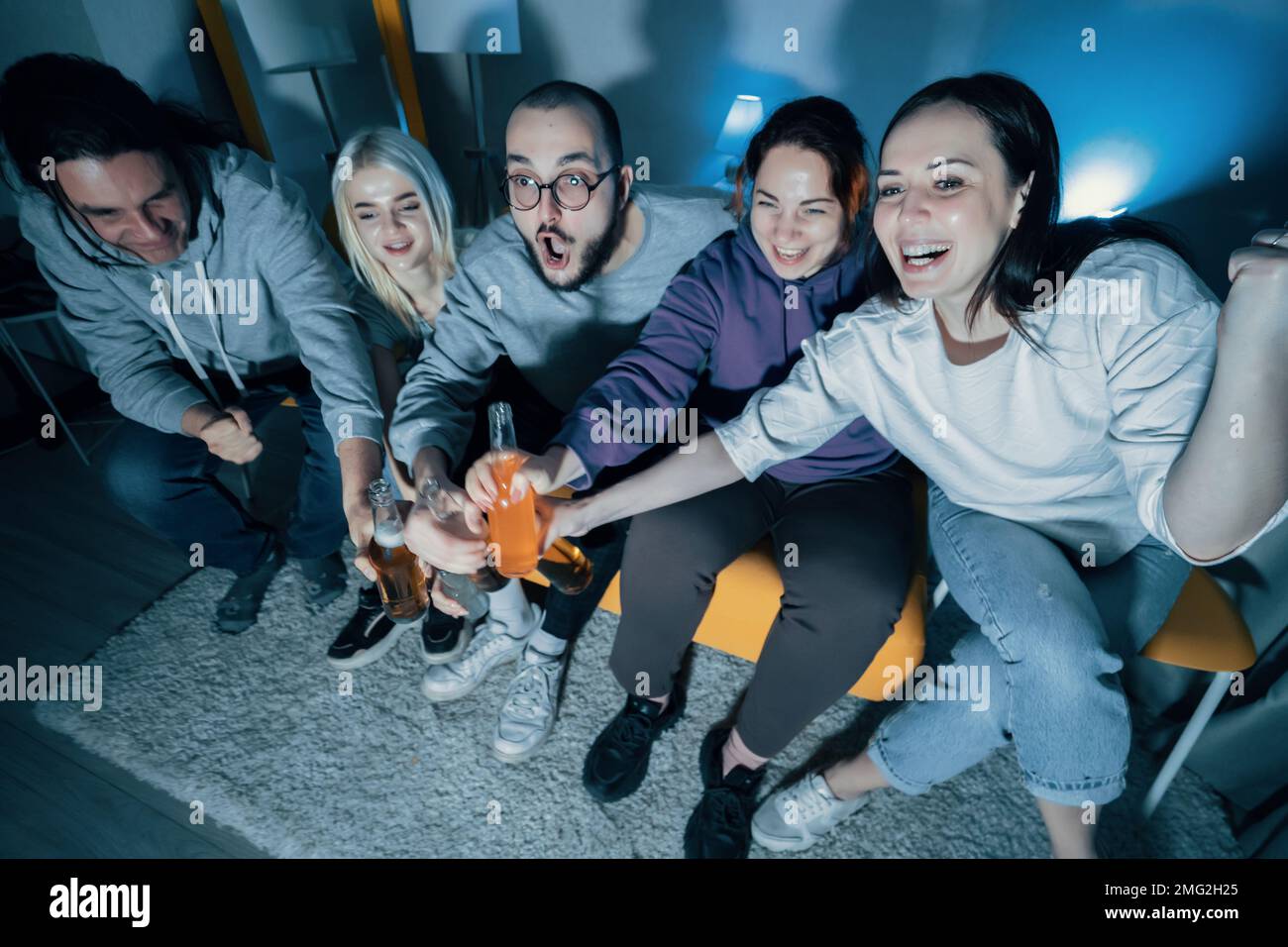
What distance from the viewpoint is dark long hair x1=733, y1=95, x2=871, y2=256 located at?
1.25m

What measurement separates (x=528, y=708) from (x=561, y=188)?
1.20 m

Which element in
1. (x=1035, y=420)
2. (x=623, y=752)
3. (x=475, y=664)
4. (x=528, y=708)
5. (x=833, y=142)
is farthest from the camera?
(x=475, y=664)

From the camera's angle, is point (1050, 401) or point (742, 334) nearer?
point (1050, 401)

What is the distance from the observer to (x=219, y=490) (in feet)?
5.75

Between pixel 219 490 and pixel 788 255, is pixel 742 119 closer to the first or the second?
pixel 788 255

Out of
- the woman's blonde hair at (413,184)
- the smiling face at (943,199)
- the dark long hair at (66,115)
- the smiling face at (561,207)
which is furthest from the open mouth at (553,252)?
the dark long hair at (66,115)

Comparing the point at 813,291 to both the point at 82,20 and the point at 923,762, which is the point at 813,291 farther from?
the point at 82,20

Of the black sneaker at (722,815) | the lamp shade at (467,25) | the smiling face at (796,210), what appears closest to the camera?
the smiling face at (796,210)

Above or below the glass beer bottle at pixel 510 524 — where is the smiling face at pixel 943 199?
above

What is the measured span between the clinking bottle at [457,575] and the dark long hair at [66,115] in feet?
3.07

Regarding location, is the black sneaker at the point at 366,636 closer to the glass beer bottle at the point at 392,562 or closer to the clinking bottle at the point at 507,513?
the glass beer bottle at the point at 392,562

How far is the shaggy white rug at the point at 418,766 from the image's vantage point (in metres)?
1.43

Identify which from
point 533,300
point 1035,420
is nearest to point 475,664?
point 533,300

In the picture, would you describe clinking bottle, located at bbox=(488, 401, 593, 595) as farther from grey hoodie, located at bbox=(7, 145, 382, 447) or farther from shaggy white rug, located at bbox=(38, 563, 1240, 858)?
shaggy white rug, located at bbox=(38, 563, 1240, 858)
